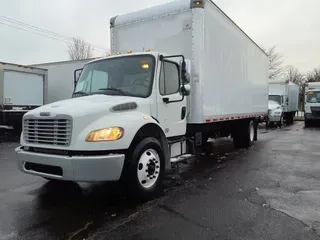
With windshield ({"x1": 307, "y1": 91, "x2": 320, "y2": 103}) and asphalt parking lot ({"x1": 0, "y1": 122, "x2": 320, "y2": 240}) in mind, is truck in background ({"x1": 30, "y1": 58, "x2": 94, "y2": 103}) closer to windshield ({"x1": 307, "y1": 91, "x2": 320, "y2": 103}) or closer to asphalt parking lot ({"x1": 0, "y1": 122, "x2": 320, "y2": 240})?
asphalt parking lot ({"x1": 0, "y1": 122, "x2": 320, "y2": 240})

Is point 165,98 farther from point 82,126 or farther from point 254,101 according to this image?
point 254,101

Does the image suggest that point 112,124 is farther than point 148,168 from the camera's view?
No

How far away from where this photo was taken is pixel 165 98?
5.69 metres

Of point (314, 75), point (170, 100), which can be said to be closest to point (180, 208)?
point (170, 100)

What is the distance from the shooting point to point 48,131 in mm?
4516

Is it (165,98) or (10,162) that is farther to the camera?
(10,162)

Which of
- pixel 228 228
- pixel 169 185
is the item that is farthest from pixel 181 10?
pixel 228 228

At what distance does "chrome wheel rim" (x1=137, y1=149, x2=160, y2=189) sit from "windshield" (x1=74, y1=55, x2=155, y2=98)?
1085mm

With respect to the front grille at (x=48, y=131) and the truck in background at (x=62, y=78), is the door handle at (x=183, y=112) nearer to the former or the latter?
the front grille at (x=48, y=131)

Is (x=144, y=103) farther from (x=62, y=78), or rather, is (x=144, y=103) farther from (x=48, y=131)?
(x=62, y=78)

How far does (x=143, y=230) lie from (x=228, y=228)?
110 cm

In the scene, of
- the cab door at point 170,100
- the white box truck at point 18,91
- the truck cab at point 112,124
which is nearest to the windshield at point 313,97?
the white box truck at point 18,91

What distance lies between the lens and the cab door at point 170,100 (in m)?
5.66

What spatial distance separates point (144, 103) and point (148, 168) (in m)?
1.14
